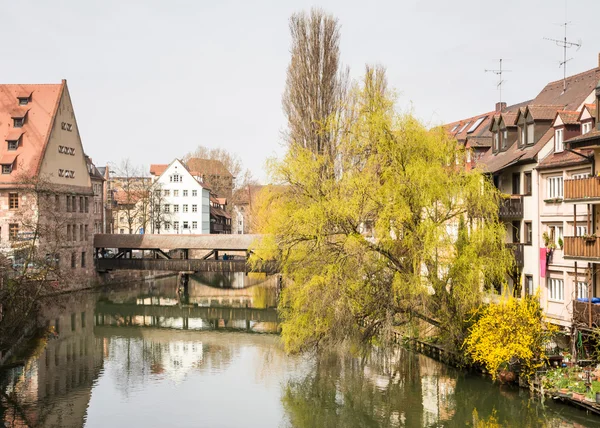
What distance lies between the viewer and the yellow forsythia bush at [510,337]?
2208 cm

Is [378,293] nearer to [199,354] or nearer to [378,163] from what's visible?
[378,163]

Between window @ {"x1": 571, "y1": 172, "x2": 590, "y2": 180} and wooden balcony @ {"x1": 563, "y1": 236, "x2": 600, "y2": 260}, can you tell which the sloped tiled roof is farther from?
wooden balcony @ {"x1": 563, "y1": 236, "x2": 600, "y2": 260}

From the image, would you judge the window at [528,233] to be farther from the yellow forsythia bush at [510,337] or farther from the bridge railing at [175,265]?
the bridge railing at [175,265]

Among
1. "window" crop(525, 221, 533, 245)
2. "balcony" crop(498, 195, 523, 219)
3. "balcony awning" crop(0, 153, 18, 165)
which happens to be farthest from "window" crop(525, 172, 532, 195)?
"balcony awning" crop(0, 153, 18, 165)

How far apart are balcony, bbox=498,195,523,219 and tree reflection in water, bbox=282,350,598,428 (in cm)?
631

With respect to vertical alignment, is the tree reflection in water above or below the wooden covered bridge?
below

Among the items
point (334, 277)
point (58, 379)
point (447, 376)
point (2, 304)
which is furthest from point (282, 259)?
point (2, 304)

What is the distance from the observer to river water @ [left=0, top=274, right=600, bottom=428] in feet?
66.3

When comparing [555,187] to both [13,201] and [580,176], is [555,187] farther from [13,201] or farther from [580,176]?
[13,201]

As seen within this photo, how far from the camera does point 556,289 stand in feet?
86.4

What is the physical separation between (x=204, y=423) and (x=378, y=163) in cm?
1016

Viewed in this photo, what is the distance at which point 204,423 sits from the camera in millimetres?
19812

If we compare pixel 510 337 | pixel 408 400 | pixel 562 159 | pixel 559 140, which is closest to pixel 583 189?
pixel 562 159

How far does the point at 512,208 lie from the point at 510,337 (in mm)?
7727
